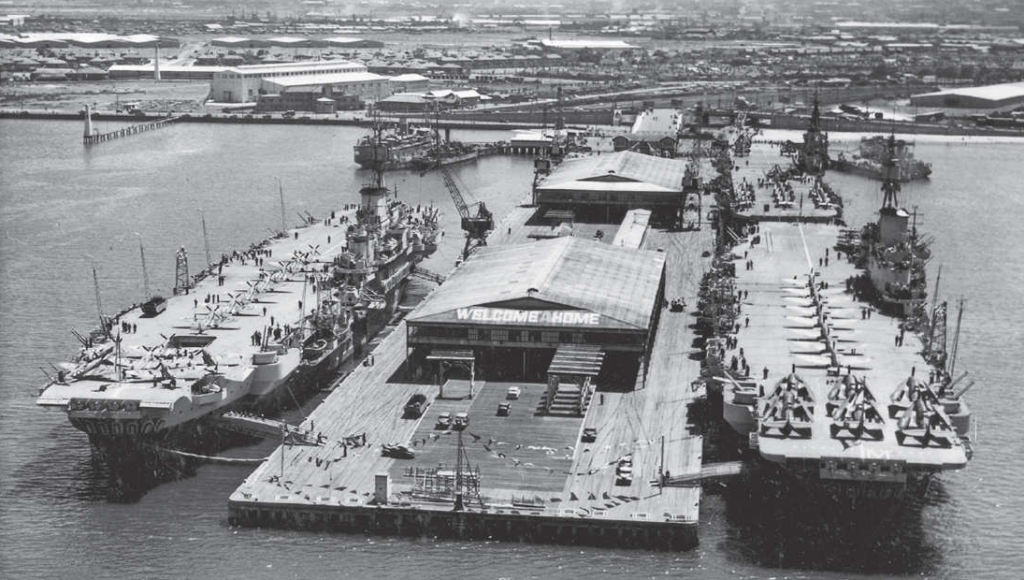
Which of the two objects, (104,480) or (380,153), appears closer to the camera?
(104,480)

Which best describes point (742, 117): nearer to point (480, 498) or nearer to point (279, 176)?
point (279, 176)

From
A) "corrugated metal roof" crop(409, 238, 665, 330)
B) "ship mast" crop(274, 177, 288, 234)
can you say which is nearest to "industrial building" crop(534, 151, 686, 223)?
"ship mast" crop(274, 177, 288, 234)

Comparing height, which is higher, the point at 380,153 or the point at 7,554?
the point at 380,153

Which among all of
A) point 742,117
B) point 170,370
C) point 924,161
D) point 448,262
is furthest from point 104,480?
point 742,117

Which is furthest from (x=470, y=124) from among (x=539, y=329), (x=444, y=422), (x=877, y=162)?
(x=444, y=422)

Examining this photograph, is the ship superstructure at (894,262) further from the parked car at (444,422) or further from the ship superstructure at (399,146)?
the ship superstructure at (399,146)

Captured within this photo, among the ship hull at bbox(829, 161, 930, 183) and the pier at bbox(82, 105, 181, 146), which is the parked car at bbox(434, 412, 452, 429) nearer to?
the ship hull at bbox(829, 161, 930, 183)

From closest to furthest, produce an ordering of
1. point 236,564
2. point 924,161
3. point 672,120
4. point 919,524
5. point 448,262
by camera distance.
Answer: point 236,564, point 919,524, point 448,262, point 924,161, point 672,120
